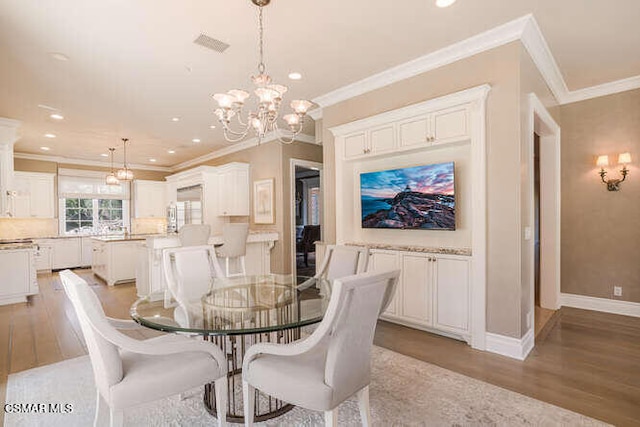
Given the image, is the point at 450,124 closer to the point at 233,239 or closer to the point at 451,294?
the point at 451,294

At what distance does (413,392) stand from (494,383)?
63 cm

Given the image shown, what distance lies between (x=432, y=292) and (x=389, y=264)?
555mm

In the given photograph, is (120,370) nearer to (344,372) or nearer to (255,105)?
(344,372)

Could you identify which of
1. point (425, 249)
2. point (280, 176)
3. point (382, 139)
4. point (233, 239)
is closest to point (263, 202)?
point (280, 176)

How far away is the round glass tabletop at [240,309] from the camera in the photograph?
1.71 m

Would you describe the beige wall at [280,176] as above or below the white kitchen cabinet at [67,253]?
above

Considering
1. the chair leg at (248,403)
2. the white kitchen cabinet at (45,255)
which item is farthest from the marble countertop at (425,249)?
the white kitchen cabinet at (45,255)

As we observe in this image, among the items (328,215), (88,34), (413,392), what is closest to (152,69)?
(88,34)

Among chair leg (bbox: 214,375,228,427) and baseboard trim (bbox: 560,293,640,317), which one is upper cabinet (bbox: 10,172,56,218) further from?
baseboard trim (bbox: 560,293,640,317)

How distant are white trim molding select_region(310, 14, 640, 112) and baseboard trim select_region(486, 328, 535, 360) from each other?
8.55 feet

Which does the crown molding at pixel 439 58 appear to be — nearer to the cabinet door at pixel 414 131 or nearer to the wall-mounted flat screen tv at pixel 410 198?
the cabinet door at pixel 414 131

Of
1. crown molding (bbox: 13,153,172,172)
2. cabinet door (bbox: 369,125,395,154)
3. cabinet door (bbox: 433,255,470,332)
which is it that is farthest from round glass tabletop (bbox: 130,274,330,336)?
crown molding (bbox: 13,153,172,172)

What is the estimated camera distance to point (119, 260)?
Result: 239 inches

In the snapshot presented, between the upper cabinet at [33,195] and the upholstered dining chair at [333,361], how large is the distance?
8.73 meters
